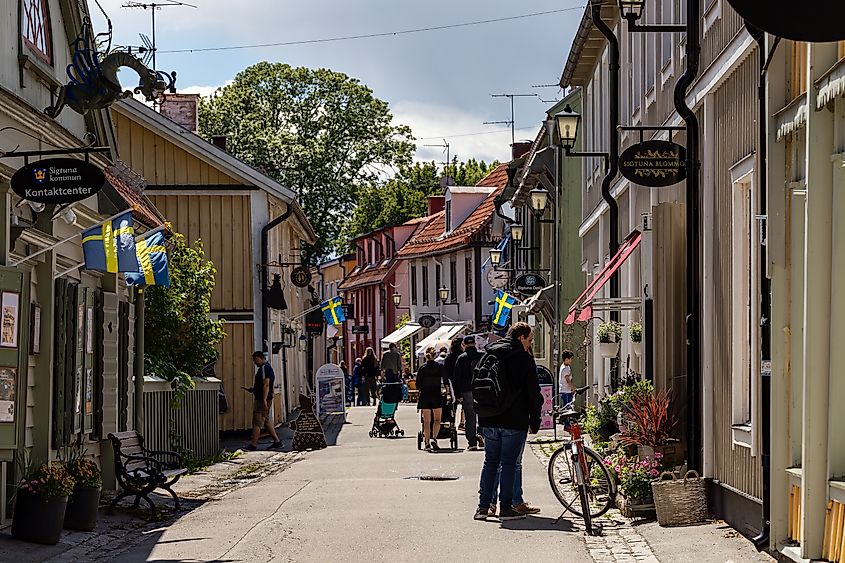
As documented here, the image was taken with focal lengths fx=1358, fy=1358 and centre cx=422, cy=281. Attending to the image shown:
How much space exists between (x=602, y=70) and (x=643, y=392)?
11502 millimetres

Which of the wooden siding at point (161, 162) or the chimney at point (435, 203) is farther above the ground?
the chimney at point (435, 203)

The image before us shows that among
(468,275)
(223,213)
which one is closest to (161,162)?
(223,213)

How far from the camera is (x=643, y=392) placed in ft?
43.5

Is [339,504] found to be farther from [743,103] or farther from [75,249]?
[743,103]

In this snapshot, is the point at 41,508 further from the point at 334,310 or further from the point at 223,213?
the point at 334,310

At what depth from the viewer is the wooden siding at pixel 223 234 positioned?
1176 inches

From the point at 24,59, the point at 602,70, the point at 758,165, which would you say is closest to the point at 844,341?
the point at 758,165

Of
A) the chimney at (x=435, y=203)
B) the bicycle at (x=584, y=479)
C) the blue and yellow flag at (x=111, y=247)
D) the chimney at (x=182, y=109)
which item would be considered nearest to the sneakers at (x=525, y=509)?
the bicycle at (x=584, y=479)

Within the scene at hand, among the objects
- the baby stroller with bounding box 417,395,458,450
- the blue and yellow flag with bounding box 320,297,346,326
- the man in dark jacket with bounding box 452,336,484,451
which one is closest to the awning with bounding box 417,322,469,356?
the blue and yellow flag with bounding box 320,297,346,326

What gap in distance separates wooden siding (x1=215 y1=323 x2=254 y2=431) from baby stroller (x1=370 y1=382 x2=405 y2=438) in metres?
3.43

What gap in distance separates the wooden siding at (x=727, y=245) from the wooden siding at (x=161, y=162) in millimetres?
19040

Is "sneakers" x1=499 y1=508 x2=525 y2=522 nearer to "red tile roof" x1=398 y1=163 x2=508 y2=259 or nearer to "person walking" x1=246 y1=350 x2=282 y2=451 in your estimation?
"person walking" x1=246 y1=350 x2=282 y2=451

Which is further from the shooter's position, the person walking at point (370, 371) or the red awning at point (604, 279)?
the person walking at point (370, 371)

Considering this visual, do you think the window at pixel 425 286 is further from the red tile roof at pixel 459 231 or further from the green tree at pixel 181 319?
the green tree at pixel 181 319
